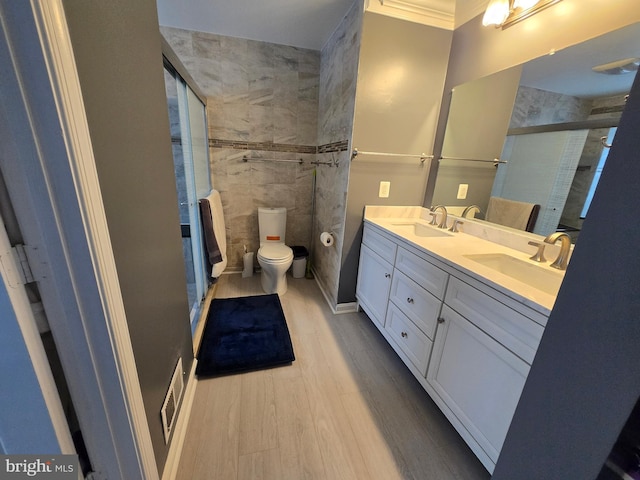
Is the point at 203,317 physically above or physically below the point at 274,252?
below

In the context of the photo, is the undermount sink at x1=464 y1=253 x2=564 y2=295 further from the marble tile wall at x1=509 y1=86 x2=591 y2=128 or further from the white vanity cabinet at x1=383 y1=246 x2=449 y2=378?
the marble tile wall at x1=509 y1=86 x2=591 y2=128

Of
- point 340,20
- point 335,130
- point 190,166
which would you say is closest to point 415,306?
point 335,130

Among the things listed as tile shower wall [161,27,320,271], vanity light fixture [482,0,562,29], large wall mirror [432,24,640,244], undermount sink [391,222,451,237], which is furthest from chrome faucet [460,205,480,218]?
tile shower wall [161,27,320,271]

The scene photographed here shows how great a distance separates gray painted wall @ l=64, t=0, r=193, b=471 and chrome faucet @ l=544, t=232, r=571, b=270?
1.73 m

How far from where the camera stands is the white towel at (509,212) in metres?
1.43

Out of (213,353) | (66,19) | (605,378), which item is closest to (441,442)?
(605,378)

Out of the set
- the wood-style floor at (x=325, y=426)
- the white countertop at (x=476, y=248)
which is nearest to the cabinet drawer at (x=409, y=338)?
the wood-style floor at (x=325, y=426)

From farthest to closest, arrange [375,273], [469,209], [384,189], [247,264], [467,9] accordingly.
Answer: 1. [247,264]
2. [384,189]
3. [375,273]
4. [469,209]
5. [467,9]

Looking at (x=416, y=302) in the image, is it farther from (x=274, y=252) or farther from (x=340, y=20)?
(x=340, y=20)

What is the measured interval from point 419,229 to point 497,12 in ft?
4.47

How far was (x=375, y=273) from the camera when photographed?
192 centimetres

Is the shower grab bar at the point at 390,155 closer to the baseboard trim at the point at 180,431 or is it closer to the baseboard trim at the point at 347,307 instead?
the baseboard trim at the point at 347,307

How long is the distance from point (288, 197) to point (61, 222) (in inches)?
93.7

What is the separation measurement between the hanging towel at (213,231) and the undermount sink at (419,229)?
1510 mm
